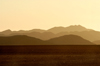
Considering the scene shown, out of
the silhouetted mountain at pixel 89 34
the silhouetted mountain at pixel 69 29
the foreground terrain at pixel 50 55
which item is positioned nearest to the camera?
the foreground terrain at pixel 50 55

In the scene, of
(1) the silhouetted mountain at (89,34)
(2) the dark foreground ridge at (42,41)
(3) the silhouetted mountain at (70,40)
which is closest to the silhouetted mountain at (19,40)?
(2) the dark foreground ridge at (42,41)

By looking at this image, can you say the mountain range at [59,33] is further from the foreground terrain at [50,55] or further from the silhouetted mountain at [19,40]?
the foreground terrain at [50,55]

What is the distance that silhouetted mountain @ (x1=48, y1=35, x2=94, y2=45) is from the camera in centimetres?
435

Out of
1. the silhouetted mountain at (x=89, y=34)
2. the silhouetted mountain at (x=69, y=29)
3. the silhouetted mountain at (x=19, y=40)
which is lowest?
the silhouetted mountain at (x=19, y=40)

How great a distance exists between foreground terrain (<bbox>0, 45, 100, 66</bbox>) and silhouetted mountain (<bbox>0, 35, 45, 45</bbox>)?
0.28 feet

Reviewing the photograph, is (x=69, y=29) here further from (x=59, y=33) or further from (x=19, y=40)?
(x=19, y=40)

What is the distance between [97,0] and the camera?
453 cm

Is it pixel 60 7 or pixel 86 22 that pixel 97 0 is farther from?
pixel 60 7

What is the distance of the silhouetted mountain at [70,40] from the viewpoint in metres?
4.35

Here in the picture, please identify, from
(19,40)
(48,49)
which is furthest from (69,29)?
(19,40)

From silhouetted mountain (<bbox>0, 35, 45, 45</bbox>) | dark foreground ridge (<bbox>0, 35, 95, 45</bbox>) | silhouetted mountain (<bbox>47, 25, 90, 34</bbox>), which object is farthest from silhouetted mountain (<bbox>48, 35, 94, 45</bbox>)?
silhouetted mountain (<bbox>0, 35, 45, 45</bbox>)

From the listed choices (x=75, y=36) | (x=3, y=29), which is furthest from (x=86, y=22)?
(x=3, y=29)

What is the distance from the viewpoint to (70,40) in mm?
4402

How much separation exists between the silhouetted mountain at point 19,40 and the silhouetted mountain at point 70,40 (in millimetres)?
300
